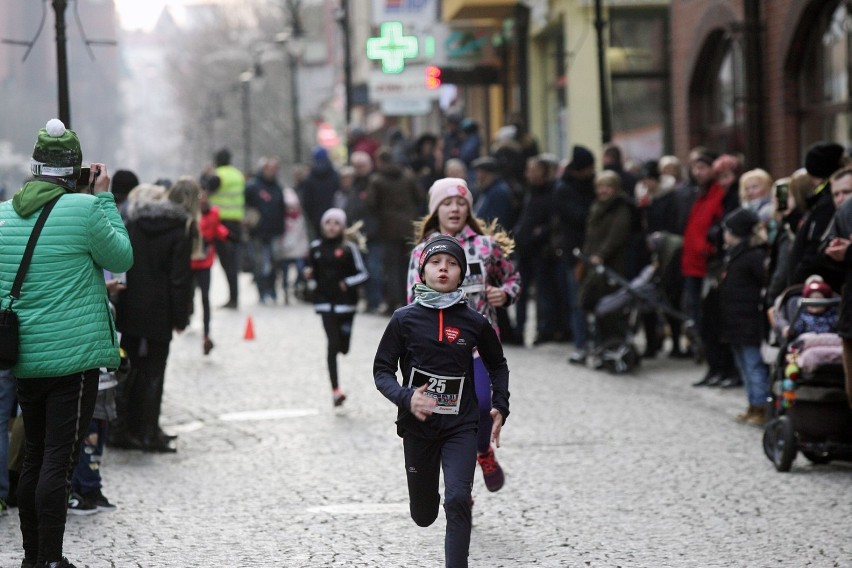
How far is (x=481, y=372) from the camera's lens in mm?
7871

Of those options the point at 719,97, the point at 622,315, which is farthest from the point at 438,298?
the point at 719,97

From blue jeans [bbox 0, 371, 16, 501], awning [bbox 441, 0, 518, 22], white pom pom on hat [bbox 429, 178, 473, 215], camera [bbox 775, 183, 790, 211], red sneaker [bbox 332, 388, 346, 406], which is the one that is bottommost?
red sneaker [bbox 332, 388, 346, 406]

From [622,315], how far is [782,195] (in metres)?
4.21

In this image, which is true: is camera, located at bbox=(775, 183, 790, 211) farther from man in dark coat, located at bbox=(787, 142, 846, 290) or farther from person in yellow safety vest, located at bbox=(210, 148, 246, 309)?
person in yellow safety vest, located at bbox=(210, 148, 246, 309)

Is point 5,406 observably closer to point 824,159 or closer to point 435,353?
point 435,353

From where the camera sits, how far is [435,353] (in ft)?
21.3

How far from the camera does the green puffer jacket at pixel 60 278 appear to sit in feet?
22.1

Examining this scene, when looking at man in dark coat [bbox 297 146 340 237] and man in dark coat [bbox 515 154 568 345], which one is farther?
man in dark coat [bbox 297 146 340 237]

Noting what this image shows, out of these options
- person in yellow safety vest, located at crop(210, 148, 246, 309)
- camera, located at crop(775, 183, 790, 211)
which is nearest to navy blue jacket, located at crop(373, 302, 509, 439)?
camera, located at crop(775, 183, 790, 211)

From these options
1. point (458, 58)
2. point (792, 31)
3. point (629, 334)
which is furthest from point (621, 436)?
point (458, 58)

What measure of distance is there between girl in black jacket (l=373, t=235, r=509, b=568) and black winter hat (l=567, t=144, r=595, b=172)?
31.4 feet

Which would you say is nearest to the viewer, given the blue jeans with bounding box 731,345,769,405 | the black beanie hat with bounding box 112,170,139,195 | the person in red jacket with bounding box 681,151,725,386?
the black beanie hat with bounding box 112,170,139,195

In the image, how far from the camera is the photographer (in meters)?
6.73

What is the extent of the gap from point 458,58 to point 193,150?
161 feet
